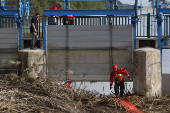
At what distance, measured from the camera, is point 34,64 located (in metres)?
12.3

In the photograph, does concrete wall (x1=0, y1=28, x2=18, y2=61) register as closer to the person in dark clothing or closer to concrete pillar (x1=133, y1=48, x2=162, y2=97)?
the person in dark clothing

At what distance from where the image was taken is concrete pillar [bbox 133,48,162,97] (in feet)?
38.8

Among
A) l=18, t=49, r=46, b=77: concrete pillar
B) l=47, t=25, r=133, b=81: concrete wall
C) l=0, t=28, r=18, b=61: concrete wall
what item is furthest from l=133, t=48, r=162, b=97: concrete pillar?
l=0, t=28, r=18, b=61: concrete wall

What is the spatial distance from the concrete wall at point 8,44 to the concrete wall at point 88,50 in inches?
56.7

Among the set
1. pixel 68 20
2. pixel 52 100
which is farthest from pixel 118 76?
pixel 68 20

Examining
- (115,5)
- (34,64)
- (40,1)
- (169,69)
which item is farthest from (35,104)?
(40,1)

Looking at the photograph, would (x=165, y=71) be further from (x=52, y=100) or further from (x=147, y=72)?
(x=52, y=100)

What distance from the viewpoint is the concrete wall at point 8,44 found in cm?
1337

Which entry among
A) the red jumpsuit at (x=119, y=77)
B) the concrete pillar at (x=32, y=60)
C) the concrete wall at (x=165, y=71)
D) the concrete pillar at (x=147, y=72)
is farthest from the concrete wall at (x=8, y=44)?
the concrete wall at (x=165, y=71)

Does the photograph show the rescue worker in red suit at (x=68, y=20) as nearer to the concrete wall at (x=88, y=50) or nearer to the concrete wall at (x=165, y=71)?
the concrete wall at (x=88, y=50)

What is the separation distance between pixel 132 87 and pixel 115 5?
4.02 metres

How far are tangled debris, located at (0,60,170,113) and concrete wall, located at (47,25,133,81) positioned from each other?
1.57 metres

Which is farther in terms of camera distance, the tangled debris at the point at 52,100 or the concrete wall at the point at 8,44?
the concrete wall at the point at 8,44

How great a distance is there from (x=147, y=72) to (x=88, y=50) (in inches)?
106
